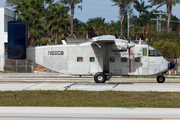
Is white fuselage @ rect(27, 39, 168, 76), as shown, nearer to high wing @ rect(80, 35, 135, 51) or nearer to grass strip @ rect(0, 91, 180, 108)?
high wing @ rect(80, 35, 135, 51)

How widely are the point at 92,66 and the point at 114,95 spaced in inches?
296

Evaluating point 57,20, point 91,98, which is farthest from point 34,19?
point 91,98

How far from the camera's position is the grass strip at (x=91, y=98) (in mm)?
15912

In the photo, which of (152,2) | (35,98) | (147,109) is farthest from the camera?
(152,2)

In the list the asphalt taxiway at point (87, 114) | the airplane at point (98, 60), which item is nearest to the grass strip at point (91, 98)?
the asphalt taxiway at point (87, 114)

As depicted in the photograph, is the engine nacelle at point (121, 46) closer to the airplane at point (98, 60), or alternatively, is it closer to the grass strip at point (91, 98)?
the airplane at point (98, 60)

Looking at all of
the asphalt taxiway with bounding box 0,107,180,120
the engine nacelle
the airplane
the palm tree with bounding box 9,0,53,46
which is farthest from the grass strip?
the palm tree with bounding box 9,0,53,46

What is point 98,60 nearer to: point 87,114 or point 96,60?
point 96,60

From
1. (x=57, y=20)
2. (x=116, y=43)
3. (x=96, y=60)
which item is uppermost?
(x=57, y=20)

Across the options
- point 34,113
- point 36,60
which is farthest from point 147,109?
point 36,60

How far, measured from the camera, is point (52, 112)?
13.1 meters

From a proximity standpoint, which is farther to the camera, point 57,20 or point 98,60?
point 57,20

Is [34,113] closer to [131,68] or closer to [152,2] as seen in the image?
[131,68]

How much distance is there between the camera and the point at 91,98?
18016 mm
